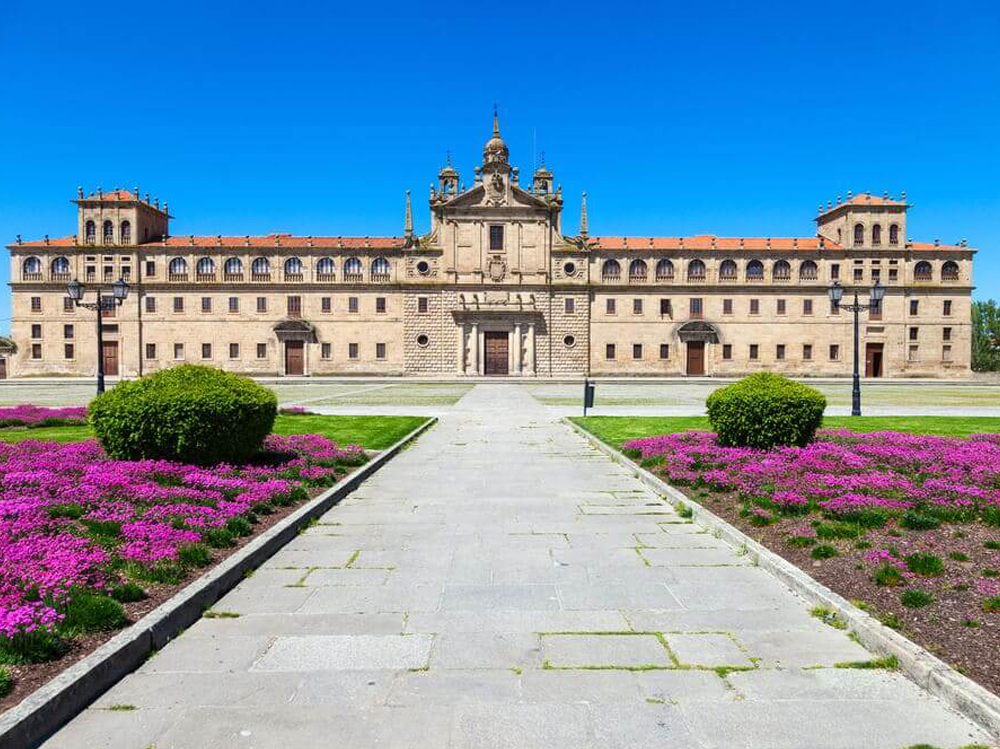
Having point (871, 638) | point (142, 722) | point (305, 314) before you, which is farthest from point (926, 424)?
point (305, 314)

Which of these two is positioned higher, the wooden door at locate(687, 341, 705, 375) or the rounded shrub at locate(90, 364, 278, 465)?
the wooden door at locate(687, 341, 705, 375)

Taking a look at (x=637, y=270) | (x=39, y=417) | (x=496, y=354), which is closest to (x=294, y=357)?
(x=496, y=354)

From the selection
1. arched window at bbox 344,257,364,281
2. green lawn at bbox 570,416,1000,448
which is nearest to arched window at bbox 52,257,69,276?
arched window at bbox 344,257,364,281

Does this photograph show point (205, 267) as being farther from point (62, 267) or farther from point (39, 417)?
point (39, 417)

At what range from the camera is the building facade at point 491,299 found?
6069cm

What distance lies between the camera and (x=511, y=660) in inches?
184

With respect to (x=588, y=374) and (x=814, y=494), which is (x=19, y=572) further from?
(x=588, y=374)

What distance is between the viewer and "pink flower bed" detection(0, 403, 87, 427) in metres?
19.2

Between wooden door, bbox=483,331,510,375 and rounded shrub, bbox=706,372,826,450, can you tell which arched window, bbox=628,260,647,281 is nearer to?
wooden door, bbox=483,331,510,375

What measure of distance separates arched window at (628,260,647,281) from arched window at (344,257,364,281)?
24.2 metres

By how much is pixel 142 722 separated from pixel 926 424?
21374 mm

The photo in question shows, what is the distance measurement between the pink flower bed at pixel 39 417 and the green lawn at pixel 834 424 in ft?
46.3

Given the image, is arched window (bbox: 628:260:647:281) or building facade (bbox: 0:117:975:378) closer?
building facade (bbox: 0:117:975:378)

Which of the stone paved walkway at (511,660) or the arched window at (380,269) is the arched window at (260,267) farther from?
the stone paved walkway at (511,660)
